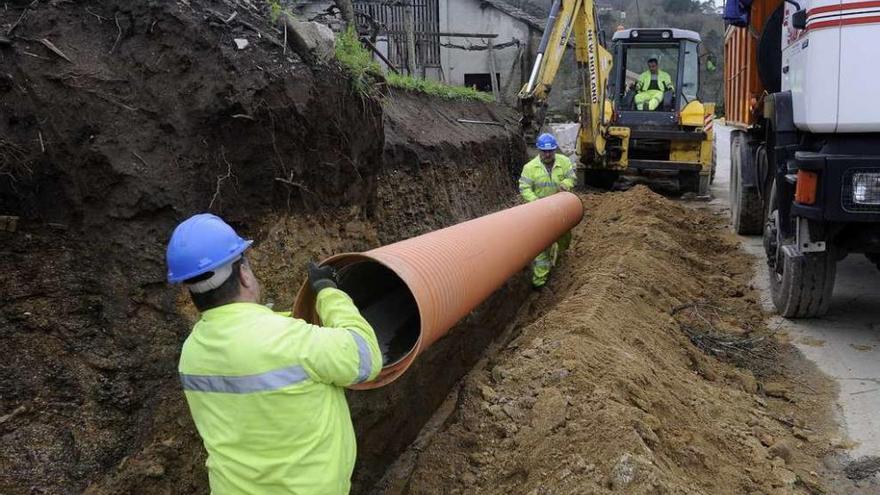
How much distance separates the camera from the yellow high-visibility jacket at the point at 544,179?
278 inches

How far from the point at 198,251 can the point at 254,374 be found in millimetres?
414

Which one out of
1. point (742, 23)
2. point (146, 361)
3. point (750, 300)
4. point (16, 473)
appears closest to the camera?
point (16, 473)

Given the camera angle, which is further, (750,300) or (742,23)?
(742,23)

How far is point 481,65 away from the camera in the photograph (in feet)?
56.9

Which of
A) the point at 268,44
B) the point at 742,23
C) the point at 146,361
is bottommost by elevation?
the point at 146,361

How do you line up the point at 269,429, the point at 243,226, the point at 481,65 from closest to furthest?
the point at 269,429 → the point at 243,226 → the point at 481,65

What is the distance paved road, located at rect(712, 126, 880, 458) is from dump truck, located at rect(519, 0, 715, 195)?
396 cm

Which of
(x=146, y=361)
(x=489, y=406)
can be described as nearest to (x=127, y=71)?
(x=146, y=361)

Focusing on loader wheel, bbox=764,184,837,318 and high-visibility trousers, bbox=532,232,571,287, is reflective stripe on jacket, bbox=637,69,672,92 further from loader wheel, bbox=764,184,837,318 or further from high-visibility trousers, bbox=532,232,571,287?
loader wheel, bbox=764,184,837,318

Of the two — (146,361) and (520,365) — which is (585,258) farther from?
(146,361)

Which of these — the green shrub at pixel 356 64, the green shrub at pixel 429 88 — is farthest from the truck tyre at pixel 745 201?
the green shrub at pixel 356 64

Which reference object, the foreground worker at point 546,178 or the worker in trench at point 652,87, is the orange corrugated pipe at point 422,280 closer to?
the foreground worker at point 546,178

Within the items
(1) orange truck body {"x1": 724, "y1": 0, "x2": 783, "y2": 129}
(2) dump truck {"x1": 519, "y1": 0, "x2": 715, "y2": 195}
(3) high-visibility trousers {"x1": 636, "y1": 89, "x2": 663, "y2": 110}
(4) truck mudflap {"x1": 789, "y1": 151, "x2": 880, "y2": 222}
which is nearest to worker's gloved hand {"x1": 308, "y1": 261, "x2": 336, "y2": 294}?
(4) truck mudflap {"x1": 789, "y1": 151, "x2": 880, "y2": 222}

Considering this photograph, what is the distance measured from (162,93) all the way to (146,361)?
1.35 m
